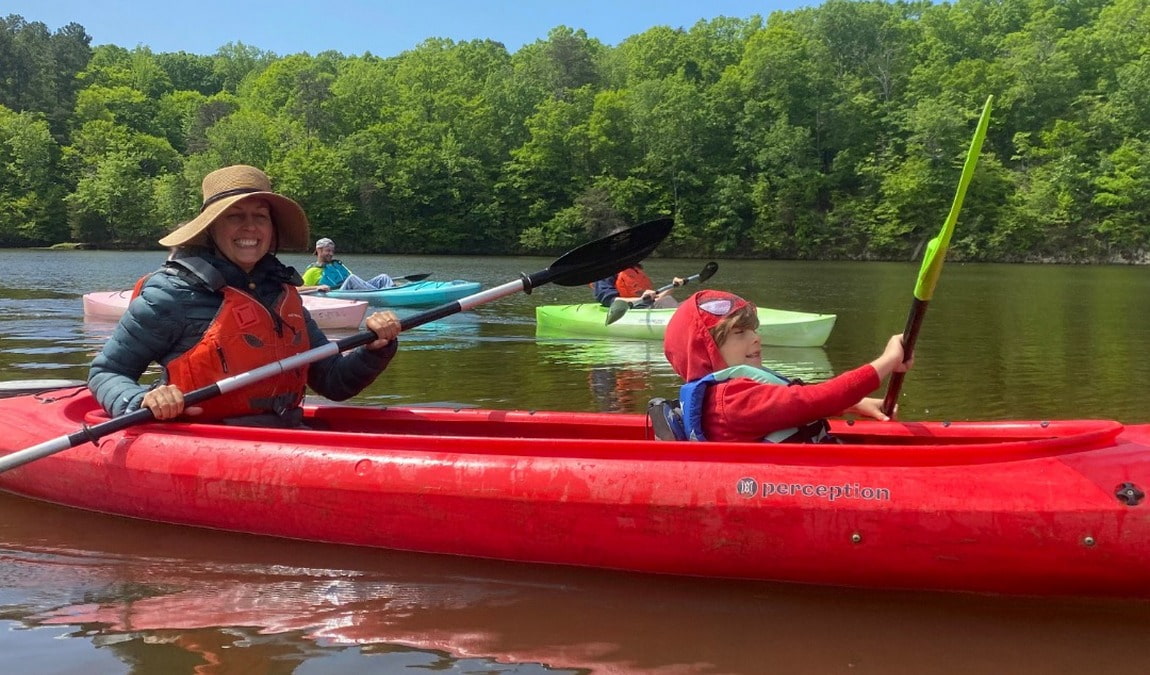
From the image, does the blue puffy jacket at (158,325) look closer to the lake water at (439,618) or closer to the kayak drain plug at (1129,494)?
the lake water at (439,618)

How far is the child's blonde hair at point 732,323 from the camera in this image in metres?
3.73

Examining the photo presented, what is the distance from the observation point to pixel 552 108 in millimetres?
56719

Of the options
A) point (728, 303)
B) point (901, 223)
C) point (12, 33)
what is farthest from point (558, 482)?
point (12, 33)

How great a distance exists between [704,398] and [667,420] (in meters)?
0.28

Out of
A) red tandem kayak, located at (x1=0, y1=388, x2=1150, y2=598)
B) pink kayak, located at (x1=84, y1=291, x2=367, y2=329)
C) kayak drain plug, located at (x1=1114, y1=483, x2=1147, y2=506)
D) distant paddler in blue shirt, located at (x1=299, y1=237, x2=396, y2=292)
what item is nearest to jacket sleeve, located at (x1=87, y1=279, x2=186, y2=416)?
red tandem kayak, located at (x1=0, y1=388, x2=1150, y2=598)

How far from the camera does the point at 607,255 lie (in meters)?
5.93

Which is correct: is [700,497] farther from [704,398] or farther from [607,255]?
[607,255]

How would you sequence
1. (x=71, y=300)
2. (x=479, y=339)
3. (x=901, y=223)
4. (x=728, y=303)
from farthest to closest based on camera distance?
(x=901, y=223) < (x=71, y=300) < (x=479, y=339) < (x=728, y=303)

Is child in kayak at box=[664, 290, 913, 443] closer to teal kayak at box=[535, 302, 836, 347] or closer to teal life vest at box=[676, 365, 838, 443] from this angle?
teal life vest at box=[676, 365, 838, 443]

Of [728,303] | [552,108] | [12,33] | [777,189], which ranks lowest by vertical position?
[728,303]

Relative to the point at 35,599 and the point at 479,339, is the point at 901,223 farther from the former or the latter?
the point at 35,599

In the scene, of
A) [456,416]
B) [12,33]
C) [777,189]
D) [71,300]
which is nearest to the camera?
[456,416]

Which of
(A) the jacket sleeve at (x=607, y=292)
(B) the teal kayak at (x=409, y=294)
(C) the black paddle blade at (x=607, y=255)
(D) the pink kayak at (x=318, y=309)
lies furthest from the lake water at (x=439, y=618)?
(B) the teal kayak at (x=409, y=294)

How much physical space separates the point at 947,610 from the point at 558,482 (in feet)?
4.85
